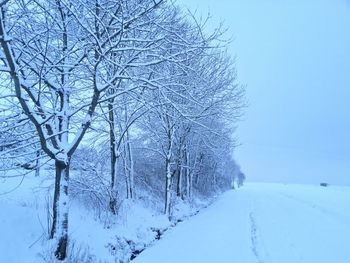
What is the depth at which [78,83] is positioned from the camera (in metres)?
12.1

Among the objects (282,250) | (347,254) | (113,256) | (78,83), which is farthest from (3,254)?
(347,254)

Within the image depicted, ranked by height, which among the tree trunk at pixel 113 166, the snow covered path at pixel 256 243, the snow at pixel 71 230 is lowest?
the snow covered path at pixel 256 243

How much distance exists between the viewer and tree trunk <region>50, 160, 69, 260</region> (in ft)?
28.5

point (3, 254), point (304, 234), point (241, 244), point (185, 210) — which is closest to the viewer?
point (3, 254)

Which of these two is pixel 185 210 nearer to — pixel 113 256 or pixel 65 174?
pixel 113 256

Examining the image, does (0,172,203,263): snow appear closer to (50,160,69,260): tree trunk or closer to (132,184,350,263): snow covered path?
(50,160,69,260): tree trunk

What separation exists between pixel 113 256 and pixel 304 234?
6725 mm

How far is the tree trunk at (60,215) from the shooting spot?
28.5ft

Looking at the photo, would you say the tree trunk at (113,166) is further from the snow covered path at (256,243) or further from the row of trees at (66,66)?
the snow covered path at (256,243)

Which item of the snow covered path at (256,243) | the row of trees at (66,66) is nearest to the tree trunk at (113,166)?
the row of trees at (66,66)

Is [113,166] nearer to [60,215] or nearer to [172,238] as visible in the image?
[172,238]

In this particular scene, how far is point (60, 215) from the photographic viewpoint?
888 centimetres

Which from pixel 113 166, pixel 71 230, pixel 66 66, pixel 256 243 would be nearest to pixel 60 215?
pixel 71 230

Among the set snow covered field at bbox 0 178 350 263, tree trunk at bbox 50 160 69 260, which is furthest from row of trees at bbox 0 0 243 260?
snow covered field at bbox 0 178 350 263
